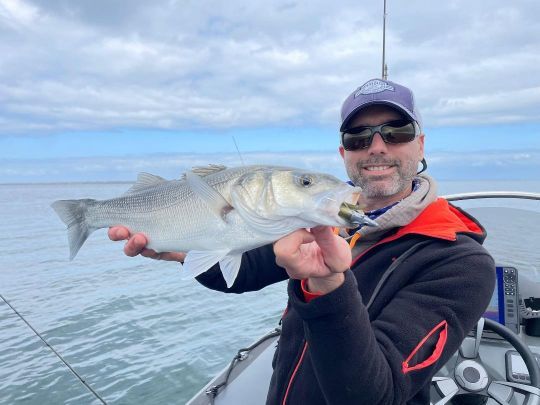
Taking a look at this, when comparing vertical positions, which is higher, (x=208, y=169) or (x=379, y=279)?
(x=208, y=169)

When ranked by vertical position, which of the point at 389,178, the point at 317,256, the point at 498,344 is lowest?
the point at 498,344

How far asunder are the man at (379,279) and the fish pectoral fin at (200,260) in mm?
423

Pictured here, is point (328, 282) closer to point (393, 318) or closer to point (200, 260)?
point (393, 318)

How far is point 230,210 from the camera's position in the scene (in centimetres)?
210

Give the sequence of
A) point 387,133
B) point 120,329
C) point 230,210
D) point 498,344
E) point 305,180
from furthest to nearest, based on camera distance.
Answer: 1. point 120,329
2. point 498,344
3. point 387,133
4. point 230,210
5. point 305,180

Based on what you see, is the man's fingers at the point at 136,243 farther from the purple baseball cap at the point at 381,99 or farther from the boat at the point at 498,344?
the boat at the point at 498,344

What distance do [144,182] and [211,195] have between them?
1004 mm

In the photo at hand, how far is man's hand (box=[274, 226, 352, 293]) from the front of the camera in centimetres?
162

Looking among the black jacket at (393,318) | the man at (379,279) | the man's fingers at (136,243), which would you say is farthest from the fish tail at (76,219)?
the black jacket at (393,318)

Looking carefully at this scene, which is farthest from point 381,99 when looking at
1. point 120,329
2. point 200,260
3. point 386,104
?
point 120,329

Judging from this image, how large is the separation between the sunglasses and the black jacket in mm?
480

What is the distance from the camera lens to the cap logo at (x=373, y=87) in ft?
8.92

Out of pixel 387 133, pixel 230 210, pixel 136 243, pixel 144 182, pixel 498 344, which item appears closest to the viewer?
pixel 230 210

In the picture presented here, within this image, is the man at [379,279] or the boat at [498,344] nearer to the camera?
the man at [379,279]
